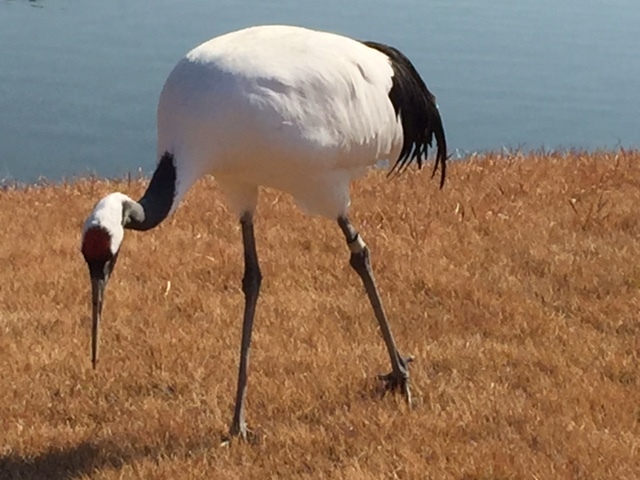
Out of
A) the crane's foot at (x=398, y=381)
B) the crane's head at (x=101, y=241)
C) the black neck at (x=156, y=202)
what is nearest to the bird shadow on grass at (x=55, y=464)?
the crane's head at (x=101, y=241)

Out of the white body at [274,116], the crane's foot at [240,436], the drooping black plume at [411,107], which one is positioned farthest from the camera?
the drooping black plume at [411,107]

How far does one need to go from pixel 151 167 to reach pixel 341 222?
25.1ft

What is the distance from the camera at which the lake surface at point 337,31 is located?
1379 cm

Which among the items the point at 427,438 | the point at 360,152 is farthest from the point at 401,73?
the point at 427,438

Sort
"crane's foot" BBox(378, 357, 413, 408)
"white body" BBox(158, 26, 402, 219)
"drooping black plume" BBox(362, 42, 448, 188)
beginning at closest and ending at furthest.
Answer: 1. "white body" BBox(158, 26, 402, 219)
2. "crane's foot" BBox(378, 357, 413, 408)
3. "drooping black plume" BBox(362, 42, 448, 188)

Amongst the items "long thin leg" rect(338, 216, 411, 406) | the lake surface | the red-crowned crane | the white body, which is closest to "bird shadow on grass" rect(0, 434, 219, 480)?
the red-crowned crane

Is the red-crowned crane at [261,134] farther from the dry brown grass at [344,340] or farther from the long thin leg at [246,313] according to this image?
the dry brown grass at [344,340]

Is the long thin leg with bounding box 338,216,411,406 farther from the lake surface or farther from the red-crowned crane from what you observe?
the lake surface

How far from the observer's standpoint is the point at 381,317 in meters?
4.86

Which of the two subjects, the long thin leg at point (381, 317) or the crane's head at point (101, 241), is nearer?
the crane's head at point (101, 241)

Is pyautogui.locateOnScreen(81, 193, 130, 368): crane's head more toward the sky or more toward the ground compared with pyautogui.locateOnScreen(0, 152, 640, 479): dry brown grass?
more toward the sky

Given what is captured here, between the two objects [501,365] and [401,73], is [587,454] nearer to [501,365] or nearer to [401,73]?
[501,365]

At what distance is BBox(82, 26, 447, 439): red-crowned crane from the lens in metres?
4.12

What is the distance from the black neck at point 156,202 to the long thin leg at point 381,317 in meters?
0.79
